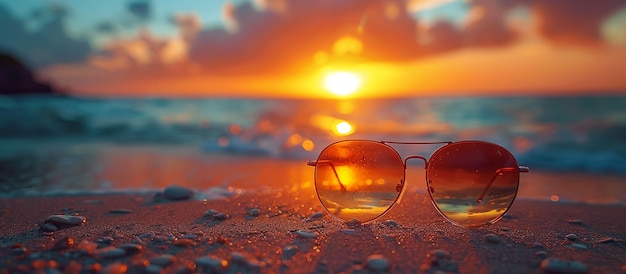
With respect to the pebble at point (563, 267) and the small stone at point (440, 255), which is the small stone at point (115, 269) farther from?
the pebble at point (563, 267)

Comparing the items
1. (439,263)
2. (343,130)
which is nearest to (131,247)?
(439,263)

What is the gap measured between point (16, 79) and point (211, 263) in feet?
140

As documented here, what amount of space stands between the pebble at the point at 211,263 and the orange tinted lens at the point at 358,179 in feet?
3.59

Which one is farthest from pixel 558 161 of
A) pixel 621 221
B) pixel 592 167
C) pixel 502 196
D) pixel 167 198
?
pixel 167 198

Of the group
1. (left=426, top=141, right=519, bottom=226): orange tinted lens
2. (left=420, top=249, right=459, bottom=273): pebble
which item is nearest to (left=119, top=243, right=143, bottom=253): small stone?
(left=420, top=249, right=459, bottom=273): pebble

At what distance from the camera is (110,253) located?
238 centimetres

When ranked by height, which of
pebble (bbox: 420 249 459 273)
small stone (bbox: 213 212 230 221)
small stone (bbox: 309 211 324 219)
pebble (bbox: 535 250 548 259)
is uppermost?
small stone (bbox: 309 211 324 219)

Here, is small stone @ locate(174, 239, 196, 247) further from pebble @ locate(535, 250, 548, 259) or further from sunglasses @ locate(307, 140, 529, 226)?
pebble @ locate(535, 250, 548, 259)

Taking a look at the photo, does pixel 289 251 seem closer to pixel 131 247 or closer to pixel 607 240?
pixel 131 247

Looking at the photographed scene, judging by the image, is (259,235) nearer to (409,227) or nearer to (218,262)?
(218,262)

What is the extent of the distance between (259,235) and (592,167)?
6716 millimetres

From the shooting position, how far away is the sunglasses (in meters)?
3.13

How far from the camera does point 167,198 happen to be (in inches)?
169

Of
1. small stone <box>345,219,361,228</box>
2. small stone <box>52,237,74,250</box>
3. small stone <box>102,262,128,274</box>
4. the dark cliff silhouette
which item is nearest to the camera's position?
small stone <box>102,262,128,274</box>
